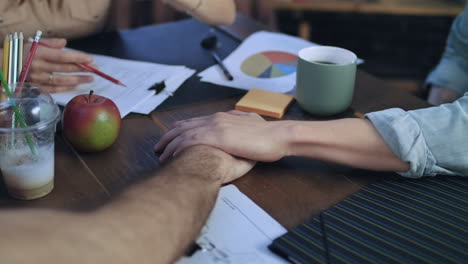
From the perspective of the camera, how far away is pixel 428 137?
0.77 metres

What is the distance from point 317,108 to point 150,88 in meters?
0.36

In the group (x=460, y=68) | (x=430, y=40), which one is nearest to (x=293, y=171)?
(x=460, y=68)

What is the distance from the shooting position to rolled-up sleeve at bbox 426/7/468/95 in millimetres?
1224

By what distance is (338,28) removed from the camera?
2402mm

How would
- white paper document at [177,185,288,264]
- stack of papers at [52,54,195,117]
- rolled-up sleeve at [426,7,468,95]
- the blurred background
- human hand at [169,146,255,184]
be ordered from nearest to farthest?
1. white paper document at [177,185,288,264]
2. human hand at [169,146,255,184]
3. stack of papers at [52,54,195,117]
4. rolled-up sleeve at [426,7,468,95]
5. the blurred background

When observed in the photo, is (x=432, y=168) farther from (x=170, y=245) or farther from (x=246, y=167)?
(x=170, y=245)

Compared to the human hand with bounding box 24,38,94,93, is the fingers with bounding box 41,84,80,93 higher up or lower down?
lower down

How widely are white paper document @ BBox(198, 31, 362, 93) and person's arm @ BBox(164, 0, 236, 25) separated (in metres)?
0.10

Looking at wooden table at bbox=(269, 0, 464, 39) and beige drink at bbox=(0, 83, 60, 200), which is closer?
beige drink at bbox=(0, 83, 60, 200)

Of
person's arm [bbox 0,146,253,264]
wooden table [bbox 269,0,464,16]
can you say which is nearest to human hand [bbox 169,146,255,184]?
person's arm [bbox 0,146,253,264]

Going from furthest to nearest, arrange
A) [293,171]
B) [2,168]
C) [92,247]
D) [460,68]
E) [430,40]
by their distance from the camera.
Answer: [430,40] → [460,68] → [293,171] → [2,168] → [92,247]

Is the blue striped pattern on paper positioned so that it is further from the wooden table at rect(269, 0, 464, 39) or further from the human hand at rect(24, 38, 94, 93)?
the wooden table at rect(269, 0, 464, 39)

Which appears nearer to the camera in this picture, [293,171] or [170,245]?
[170,245]

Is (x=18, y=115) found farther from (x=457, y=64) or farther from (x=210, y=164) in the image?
(x=457, y=64)
